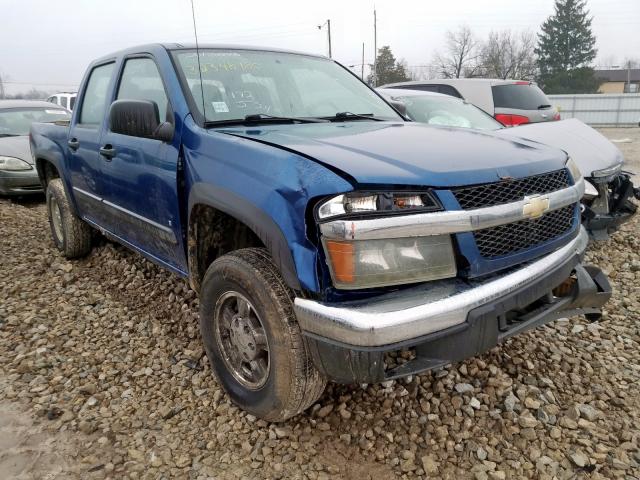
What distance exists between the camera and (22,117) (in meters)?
8.57

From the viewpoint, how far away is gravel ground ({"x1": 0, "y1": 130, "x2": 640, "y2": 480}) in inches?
84.4

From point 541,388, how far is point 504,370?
0.69 ft

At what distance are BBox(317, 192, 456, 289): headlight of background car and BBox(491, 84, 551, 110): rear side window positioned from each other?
6691 millimetres

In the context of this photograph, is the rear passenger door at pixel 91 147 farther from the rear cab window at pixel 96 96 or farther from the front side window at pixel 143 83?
the front side window at pixel 143 83

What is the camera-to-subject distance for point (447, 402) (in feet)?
8.14

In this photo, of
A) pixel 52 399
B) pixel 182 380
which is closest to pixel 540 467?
pixel 182 380

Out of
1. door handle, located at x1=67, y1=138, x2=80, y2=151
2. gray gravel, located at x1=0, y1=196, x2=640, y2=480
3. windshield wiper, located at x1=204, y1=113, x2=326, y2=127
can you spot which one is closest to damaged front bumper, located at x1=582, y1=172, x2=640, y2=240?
gray gravel, located at x1=0, y1=196, x2=640, y2=480

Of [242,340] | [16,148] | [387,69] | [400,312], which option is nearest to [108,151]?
[242,340]

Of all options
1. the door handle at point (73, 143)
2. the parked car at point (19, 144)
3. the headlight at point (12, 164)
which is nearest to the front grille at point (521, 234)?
the door handle at point (73, 143)

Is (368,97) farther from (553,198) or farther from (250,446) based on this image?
(250,446)

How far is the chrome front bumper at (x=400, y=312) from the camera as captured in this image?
1.73 m

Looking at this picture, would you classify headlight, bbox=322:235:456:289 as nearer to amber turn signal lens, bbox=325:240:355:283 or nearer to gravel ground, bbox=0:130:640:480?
amber turn signal lens, bbox=325:240:355:283

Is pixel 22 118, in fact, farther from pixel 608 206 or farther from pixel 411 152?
pixel 608 206

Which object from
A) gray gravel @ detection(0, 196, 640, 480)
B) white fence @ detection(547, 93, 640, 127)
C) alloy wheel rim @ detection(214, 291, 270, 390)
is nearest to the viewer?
gray gravel @ detection(0, 196, 640, 480)
